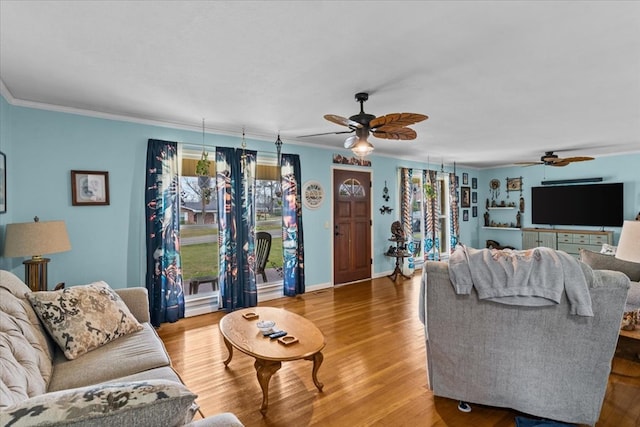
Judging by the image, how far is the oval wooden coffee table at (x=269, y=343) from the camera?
2150 millimetres

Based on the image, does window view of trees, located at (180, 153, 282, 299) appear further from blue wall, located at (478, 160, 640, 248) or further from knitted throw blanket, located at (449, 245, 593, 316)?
blue wall, located at (478, 160, 640, 248)

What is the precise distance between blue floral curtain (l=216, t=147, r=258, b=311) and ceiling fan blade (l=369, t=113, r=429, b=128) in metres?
2.17

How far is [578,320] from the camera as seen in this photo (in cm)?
187

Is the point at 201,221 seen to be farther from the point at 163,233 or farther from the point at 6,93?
the point at 6,93

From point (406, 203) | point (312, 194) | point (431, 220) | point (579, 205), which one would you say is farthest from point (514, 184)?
point (312, 194)

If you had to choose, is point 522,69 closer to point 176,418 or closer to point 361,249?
point 176,418

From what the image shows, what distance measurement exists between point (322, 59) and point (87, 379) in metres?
2.39

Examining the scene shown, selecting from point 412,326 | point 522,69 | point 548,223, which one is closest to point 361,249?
point 412,326

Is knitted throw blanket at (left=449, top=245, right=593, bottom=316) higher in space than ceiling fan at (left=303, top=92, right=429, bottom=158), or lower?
lower

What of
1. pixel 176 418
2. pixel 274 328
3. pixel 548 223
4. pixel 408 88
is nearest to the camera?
pixel 176 418

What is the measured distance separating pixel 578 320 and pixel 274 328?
200 centimetres

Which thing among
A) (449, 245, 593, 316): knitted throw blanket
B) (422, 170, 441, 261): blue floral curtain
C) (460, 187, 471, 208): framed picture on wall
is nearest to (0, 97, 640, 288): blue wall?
(449, 245, 593, 316): knitted throw blanket

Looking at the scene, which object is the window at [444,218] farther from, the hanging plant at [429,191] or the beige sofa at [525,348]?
the beige sofa at [525,348]

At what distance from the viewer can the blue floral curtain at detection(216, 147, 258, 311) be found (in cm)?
418
